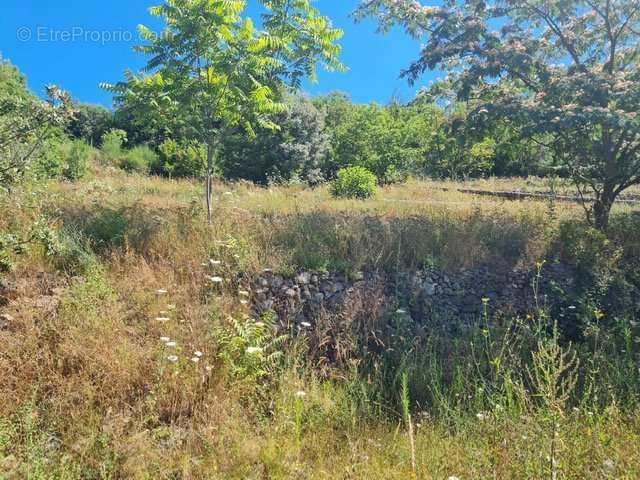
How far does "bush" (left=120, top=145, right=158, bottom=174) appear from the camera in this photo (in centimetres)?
1948

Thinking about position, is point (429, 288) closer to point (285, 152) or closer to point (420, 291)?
point (420, 291)

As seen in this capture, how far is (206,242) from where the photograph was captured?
465cm

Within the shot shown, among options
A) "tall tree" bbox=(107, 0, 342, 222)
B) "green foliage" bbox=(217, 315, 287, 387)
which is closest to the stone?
"green foliage" bbox=(217, 315, 287, 387)

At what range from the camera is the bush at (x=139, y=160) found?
63.9ft

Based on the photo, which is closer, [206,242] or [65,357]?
[65,357]

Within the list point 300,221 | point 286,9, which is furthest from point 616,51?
point 300,221

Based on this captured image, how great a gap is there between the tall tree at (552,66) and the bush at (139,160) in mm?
16117

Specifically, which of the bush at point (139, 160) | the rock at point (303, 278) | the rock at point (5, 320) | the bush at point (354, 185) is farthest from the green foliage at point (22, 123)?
the bush at point (139, 160)

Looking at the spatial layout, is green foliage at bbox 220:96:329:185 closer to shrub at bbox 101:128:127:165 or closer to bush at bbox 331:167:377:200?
bush at bbox 331:167:377:200

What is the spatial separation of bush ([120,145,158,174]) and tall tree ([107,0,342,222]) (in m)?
15.4

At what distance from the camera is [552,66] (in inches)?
242

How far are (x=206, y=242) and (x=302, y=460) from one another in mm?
2805

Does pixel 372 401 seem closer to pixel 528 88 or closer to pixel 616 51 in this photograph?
pixel 528 88

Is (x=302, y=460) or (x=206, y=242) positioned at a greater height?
(x=206, y=242)
